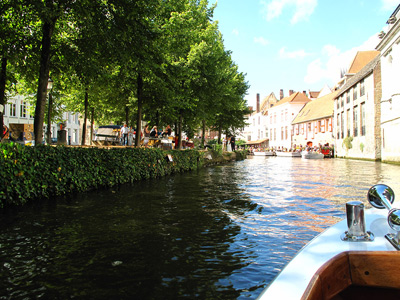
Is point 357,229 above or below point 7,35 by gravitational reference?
below

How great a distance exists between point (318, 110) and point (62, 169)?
5225cm

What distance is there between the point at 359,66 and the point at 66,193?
46.6m

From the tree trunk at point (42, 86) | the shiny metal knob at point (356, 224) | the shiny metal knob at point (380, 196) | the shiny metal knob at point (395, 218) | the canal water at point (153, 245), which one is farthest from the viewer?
the tree trunk at point (42, 86)

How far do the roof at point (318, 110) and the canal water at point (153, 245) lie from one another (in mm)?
45859

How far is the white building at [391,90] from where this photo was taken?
2430 cm

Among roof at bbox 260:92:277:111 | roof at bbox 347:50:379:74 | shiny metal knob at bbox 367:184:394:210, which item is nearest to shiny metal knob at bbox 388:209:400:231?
shiny metal knob at bbox 367:184:394:210

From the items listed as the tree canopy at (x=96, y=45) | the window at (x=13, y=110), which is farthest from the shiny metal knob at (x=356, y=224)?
the window at (x=13, y=110)

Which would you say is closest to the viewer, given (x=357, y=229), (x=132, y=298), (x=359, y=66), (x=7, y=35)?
(x=357, y=229)

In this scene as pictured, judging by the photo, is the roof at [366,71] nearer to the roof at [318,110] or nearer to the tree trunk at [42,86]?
the roof at [318,110]

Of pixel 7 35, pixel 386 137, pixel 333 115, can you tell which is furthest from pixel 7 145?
pixel 333 115

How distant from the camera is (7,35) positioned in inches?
424

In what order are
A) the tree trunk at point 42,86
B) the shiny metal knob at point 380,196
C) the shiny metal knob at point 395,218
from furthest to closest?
the tree trunk at point 42,86 < the shiny metal knob at point 380,196 < the shiny metal knob at point 395,218

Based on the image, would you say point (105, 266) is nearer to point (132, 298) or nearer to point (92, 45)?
point (132, 298)

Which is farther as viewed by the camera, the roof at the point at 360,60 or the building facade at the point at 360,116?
the roof at the point at 360,60
